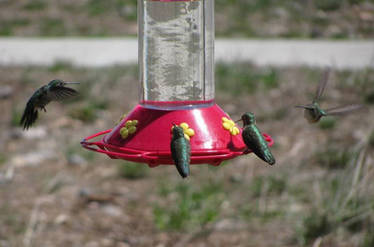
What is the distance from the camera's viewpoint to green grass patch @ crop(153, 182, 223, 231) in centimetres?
506

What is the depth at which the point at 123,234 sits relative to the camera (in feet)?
16.9

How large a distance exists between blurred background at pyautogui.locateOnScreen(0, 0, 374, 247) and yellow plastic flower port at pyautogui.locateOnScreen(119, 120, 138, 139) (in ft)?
7.52

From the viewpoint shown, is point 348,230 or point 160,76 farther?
point 348,230

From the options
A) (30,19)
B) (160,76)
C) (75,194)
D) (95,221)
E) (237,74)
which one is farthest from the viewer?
(30,19)

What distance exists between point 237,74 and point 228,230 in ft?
9.86

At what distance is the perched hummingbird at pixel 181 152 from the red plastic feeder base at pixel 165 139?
14 centimetres

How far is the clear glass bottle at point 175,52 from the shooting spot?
3.08m

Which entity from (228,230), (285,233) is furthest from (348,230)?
(228,230)

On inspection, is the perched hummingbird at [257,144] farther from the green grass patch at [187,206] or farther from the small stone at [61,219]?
the small stone at [61,219]

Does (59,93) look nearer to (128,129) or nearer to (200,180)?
(128,129)

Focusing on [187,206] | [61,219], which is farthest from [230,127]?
[61,219]

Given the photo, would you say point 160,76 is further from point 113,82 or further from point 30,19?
point 30,19

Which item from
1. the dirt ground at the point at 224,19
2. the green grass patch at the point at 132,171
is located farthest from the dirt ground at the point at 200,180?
the dirt ground at the point at 224,19

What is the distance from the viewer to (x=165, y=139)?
107 inches
